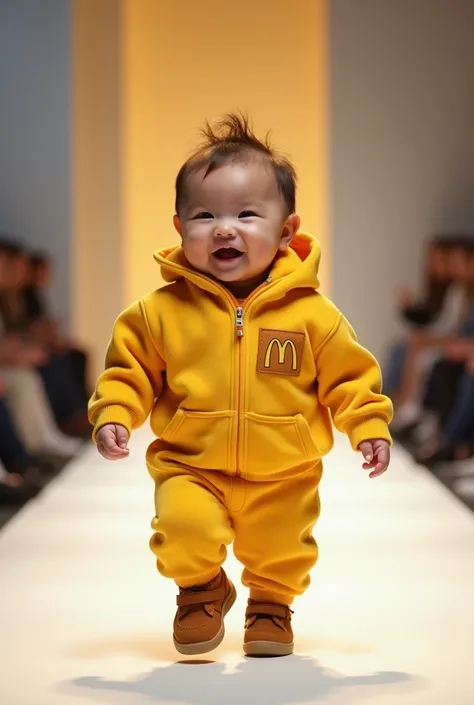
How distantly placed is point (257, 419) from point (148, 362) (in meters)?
0.18

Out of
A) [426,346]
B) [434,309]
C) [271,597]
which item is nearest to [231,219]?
[271,597]

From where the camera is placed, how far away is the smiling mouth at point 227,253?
75.1 inches

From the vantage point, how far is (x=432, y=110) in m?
8.62

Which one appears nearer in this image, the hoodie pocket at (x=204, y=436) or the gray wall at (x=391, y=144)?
the hoodie pocket at (x=204, y=436)

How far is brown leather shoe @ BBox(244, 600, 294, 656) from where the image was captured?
1976 mm

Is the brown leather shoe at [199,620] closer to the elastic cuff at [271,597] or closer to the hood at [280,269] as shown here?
the elastic cuff at [271,597]

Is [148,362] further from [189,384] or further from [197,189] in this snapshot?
[197,189]

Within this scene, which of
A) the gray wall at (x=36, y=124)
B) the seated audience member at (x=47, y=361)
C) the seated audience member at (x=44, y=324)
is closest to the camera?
the seated audience member at (x=47, y=361)

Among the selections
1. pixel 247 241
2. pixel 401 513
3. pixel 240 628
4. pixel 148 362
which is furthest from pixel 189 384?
pixel 401 513

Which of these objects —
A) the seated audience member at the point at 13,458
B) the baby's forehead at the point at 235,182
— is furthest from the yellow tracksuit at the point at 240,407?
the seated audience member at the point at 13,458

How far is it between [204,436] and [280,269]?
263 millimetres

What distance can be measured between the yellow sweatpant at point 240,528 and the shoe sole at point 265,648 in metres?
0.06

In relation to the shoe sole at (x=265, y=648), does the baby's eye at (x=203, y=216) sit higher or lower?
higher

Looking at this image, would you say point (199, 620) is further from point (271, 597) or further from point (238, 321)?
point (238, 321)
